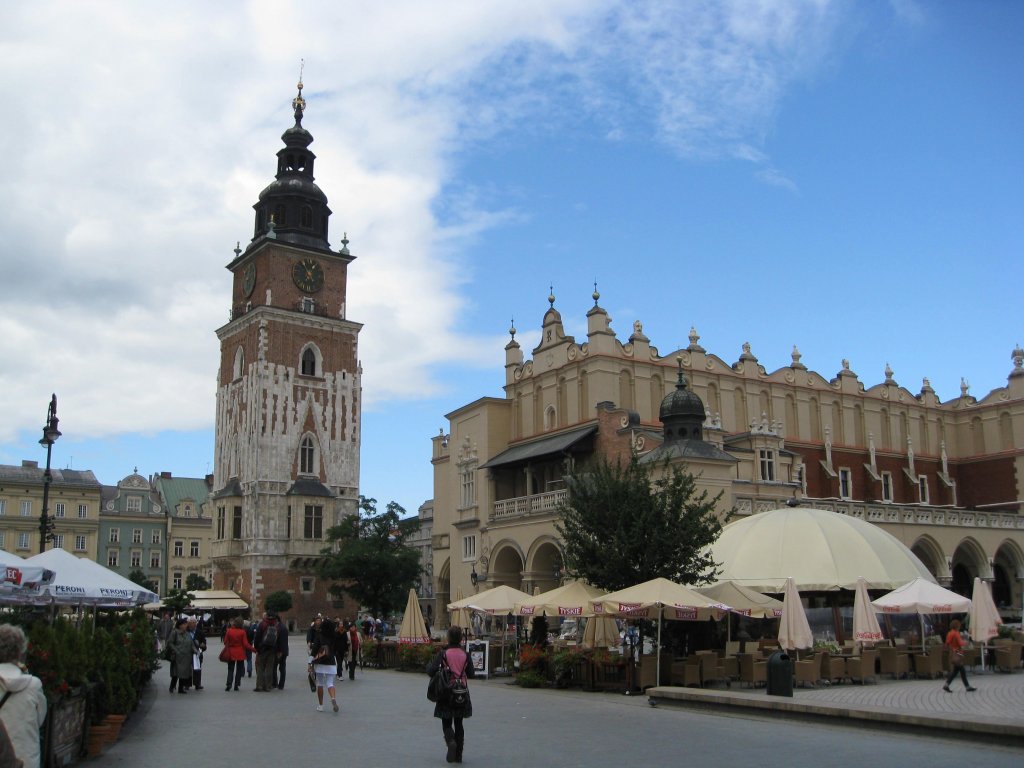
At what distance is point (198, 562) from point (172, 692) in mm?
72845

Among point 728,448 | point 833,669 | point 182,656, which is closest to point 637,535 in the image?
point 833,669

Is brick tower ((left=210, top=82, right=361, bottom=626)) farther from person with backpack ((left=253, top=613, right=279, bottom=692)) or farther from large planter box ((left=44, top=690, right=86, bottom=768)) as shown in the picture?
large planter box ((left=44, top=690, right=86, bottom=768))

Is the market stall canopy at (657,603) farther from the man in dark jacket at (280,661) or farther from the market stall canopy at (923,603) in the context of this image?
the man in dark jacket at (280,661)

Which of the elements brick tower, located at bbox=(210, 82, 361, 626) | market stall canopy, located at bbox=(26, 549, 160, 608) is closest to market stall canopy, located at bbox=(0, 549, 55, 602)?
market stall canopy, located at bbox=(26, 549, 160, 608)

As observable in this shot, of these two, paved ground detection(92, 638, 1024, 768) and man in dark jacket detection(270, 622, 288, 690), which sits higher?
man in dark jacket detection(270, 622, 288, 690)

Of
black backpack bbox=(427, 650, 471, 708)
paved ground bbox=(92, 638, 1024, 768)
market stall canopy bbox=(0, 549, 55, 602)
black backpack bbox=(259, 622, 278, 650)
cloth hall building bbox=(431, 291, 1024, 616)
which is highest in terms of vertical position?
cloth hall building bbox=(431, 291, 1024, 616)

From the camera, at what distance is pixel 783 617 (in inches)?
861

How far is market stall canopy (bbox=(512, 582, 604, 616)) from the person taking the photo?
23.2 m

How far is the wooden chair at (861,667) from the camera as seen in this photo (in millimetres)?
22312

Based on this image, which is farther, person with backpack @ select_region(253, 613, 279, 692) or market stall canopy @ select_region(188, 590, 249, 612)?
market stall canopy @ select_region(188, 590, 249, 612)

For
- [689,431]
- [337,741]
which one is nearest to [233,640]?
[337,741]

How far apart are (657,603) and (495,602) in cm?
683

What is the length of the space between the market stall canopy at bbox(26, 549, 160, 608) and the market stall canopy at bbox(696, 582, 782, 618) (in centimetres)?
1306

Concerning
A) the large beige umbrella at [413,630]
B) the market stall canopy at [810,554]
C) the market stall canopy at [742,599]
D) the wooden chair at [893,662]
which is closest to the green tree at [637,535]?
the market stall canopy at [742,599]
